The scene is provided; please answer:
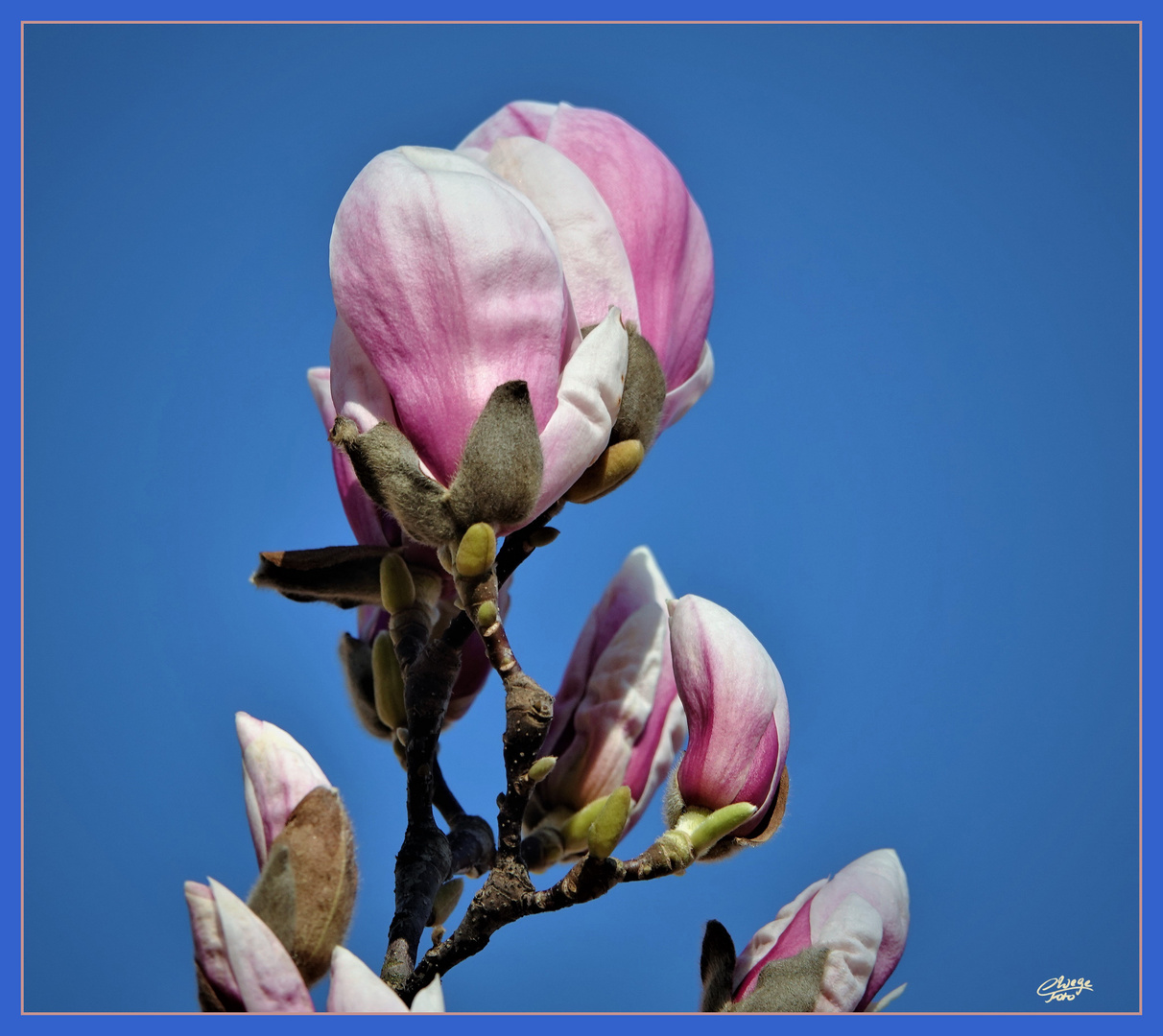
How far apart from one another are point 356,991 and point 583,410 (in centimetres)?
26

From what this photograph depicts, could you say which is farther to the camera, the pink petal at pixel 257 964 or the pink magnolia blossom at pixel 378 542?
the pink magnolia blossom at pixel 378 542

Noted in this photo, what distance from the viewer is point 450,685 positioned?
0.64m

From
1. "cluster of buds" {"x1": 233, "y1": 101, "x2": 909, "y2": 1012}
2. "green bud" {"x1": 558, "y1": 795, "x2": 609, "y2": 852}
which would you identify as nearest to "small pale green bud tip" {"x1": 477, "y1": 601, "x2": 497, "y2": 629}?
Result: "cluster of buds" {"x1": 233, "y1": 101, "x2": 909, "y2": 1012}

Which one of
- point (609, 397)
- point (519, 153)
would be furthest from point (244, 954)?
point (519, 153)

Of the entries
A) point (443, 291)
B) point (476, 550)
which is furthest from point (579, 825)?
point (443, 291)

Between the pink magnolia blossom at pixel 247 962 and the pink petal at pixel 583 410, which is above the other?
the pink petal at pixel 583 410

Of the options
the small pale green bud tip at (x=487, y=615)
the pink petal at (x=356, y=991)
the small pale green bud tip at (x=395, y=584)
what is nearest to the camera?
the pink petal at (x=356, y=991)

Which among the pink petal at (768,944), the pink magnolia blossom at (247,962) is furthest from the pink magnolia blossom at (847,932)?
the pink magnolia blossom at (247,962)

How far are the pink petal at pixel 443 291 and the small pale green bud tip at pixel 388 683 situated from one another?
190 mm

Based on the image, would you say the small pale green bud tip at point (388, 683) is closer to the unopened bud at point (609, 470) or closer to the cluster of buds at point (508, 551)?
the cluster of buds at point (508, 551)

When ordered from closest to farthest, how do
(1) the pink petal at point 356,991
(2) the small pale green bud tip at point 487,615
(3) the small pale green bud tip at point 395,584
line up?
(1) the pink petal at point 356,991, (2) the small pale green bud tip at point 487,615, (3) the small pale green bud tip at point 395,584

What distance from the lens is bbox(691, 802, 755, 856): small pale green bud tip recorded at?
0.57 m

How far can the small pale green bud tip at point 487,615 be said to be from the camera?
55cm

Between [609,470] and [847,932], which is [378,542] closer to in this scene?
[609,470]
